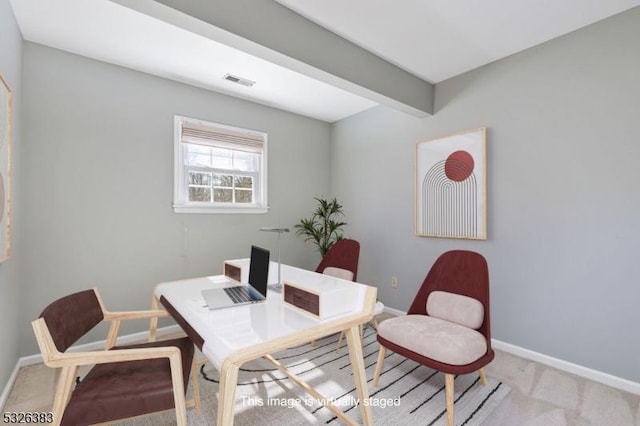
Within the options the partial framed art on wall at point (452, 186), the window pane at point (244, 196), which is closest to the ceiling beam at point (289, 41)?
the partial framed art on wall at point (452, 186)

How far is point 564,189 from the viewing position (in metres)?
2.42

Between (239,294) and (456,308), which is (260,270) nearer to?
(239,294)

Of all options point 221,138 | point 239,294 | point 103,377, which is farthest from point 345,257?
→ point 103,377

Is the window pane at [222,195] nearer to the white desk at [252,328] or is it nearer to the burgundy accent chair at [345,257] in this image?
the burgundy accent chair at [345,257]

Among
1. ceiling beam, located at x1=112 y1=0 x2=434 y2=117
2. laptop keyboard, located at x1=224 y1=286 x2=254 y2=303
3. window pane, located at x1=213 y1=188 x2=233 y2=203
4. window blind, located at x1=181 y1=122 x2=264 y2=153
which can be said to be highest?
ceiling beam, located at x1=112 y1=0 x2=434 y2=117

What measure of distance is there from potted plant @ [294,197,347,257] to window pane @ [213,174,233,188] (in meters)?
1.04

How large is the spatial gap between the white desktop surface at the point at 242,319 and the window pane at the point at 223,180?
1.72m

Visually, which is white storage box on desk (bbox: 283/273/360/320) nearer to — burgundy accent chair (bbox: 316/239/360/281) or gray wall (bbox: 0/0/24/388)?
burgundy accent chair (bbox: 316/239/360/281)

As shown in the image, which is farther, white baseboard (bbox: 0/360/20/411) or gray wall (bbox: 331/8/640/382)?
gray wall (bbox: 331/8/640/382)

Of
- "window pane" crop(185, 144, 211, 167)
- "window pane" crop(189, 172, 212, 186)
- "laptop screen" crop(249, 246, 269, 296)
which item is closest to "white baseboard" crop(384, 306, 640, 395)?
"laptop screen" crop(249, 246, 269, 296)

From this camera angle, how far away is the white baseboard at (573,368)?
211 cm

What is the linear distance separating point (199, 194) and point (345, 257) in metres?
1.79

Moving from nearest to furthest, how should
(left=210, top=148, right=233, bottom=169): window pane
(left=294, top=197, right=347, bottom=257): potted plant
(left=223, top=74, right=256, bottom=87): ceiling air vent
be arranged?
1. (left=223, top=74, right=256, bottom=87): ceiling air vent
2. (left=210, top=148, right=233, bottom=169): window pane
3. (left=294, top=197, right=347, bottom=257): potted plant

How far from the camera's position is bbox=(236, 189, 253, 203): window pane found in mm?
3703
